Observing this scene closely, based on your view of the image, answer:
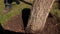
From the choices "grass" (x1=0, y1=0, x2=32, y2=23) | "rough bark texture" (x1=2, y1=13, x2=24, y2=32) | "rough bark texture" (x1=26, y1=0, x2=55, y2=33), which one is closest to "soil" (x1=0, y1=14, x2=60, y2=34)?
"rough bark texture" (x1=2, y1=13, x2=24, y2=32)

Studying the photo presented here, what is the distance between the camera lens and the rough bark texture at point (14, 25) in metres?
5.30

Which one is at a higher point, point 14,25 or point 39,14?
point 39,14

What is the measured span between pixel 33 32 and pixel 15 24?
0.88 meters

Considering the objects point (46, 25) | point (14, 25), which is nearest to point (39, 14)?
point (46, 25)

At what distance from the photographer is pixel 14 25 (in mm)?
5441

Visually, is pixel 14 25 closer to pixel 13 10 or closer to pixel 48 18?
pixel 13 10

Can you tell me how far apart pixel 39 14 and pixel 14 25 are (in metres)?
1.21

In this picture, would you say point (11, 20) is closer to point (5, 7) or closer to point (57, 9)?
point (5, 7)

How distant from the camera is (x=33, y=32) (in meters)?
4.80

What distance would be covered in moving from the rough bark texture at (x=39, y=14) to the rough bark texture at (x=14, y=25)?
0.59 m

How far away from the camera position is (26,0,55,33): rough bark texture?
435 cm

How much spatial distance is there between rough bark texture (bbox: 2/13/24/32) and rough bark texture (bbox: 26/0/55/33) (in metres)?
0.59

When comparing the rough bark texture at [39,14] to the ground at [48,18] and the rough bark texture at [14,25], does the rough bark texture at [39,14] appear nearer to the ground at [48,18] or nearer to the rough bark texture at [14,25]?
the ground at [48,18]

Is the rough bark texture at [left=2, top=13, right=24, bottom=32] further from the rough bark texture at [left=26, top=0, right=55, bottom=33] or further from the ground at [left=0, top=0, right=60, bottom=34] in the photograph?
the rough bark texture at [left=26, top=0, right=55, bottom=33]
